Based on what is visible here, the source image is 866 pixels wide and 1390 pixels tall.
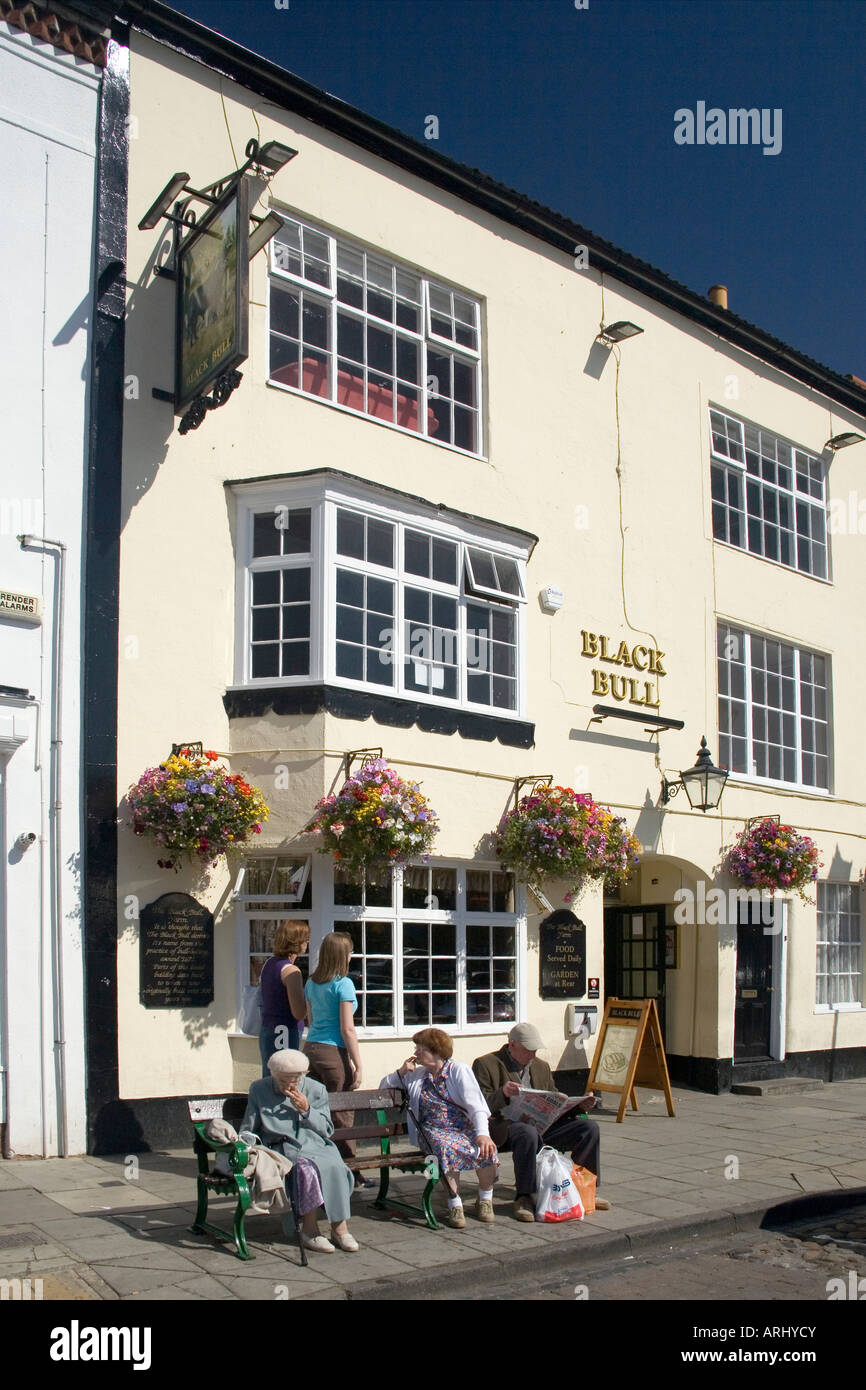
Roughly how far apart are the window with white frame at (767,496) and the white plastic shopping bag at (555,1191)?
999 cm

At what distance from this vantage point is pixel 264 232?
10.5 meters

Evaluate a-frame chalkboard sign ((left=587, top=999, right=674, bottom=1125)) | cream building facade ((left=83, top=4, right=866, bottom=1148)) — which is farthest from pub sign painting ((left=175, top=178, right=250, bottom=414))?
a-frame chalkboard sign ((left=587, top=999, right=674, bottom=1125))

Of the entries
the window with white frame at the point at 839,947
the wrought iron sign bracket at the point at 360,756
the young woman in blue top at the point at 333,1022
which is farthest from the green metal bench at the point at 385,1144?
the window with white frame at the point at 839,947

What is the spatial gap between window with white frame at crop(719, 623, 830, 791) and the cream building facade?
0.05 meters

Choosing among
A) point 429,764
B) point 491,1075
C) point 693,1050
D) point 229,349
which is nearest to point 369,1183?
point 491,1075

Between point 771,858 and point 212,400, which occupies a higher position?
point 212,400

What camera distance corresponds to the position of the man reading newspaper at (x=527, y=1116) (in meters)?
8.06

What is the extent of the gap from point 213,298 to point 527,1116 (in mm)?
6681

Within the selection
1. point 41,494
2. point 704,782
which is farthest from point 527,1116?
point 704,782

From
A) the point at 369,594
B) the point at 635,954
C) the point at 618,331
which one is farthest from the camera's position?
the point at 635,954

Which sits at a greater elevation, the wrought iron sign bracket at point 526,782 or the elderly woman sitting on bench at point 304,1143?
the wrought iron sign bracket at point 526,782

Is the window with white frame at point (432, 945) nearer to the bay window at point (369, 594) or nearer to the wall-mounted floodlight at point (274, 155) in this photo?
the bay window at point (369, 594)

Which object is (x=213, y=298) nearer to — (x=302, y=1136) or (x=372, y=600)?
(x=372, y=600)
